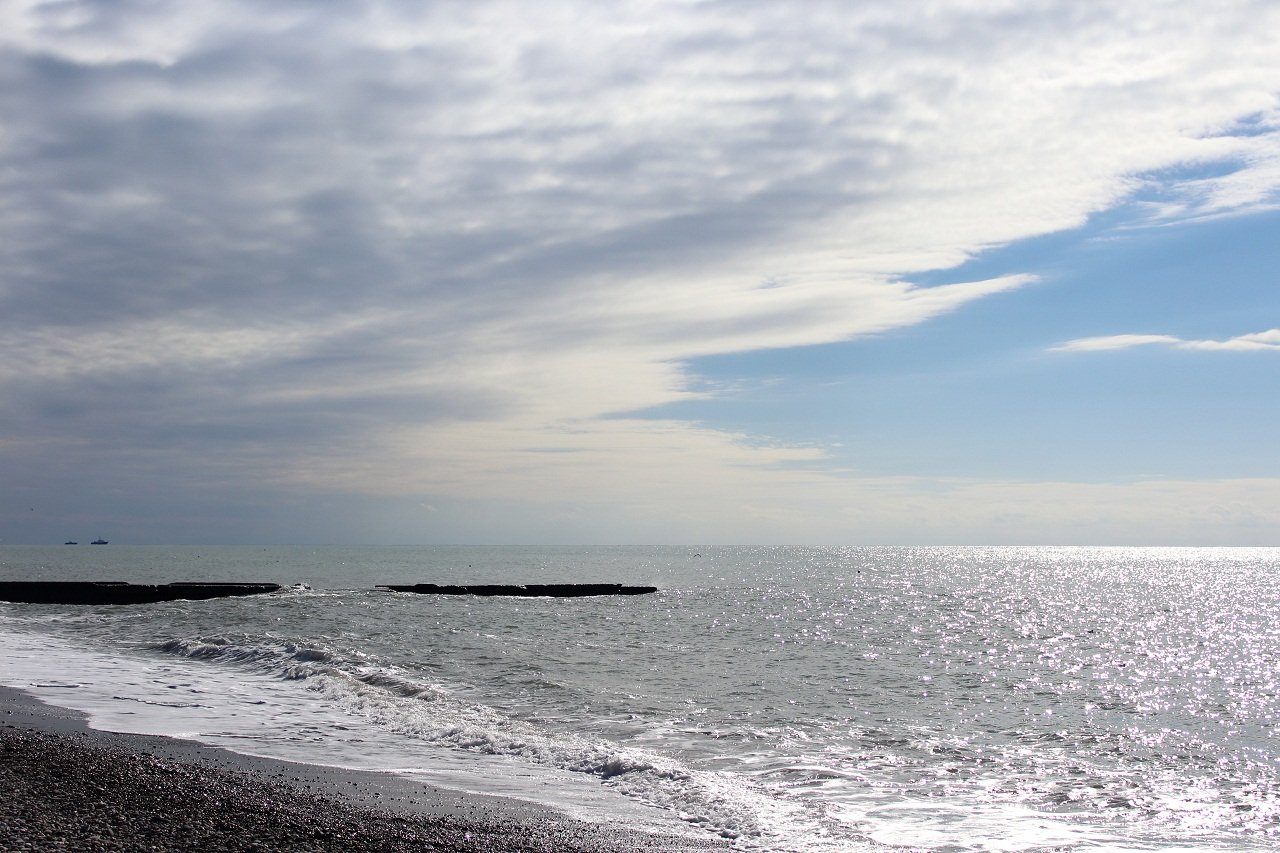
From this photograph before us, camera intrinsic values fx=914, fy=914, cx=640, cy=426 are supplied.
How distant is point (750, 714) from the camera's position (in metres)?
25.4

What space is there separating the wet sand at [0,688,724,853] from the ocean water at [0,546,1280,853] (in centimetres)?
116

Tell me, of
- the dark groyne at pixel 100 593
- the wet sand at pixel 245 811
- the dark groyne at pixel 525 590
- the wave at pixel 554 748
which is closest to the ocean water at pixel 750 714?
the wave at pixel 554 748

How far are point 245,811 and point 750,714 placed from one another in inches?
602

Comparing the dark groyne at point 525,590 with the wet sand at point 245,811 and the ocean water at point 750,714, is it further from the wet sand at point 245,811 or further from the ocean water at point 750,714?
the wet sand at point 245,811

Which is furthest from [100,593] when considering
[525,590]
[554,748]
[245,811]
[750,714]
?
[245,811]

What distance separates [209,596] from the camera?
73.1 m

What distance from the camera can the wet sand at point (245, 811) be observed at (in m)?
11.9

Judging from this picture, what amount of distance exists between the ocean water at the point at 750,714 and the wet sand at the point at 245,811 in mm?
1158

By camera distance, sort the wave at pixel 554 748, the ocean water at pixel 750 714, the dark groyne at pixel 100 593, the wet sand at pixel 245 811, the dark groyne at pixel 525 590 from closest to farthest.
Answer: the wet sand at pixel 245 811 < the wave at pixel 554 748 < the ocean water at pixel 750 714 < the dark groyne at pixel 100 593 < the dark groyne at pixel 525 590

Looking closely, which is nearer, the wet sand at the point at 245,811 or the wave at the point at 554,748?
the wet sand at the point at 245,811

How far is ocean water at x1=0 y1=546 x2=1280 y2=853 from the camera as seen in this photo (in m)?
15.5

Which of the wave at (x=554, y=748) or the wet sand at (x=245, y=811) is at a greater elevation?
the wet sand at (x=245, y=811)

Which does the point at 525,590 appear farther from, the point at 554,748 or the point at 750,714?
the point at 554,748

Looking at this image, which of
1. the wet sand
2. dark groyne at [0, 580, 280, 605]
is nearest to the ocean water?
the wet sand
